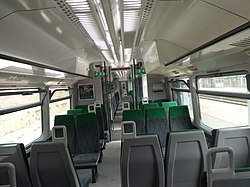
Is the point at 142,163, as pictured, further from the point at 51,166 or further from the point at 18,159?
the point at 18,159

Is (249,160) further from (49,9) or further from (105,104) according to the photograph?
(105,104)

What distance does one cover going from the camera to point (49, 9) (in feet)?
9.04

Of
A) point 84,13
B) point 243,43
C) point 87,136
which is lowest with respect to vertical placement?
point 87,136

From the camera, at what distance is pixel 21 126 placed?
486cm

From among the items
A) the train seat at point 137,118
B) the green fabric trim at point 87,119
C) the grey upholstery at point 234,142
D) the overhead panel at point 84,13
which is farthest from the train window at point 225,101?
the green fabric trim at point 87,119

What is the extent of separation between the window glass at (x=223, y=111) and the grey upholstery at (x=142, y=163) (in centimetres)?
148

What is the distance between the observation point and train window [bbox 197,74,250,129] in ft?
12.2

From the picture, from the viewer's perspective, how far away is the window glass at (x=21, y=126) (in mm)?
4182

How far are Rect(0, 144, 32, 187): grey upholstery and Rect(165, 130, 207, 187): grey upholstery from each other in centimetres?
151

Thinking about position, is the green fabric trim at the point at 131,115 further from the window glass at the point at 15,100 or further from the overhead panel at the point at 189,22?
the window glass at the point at 15,100

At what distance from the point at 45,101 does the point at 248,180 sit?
523 centimetres

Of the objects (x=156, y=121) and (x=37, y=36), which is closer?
(x=37, y=36)

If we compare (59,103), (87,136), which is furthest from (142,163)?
(59,103)

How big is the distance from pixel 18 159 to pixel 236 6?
242 centimetres
